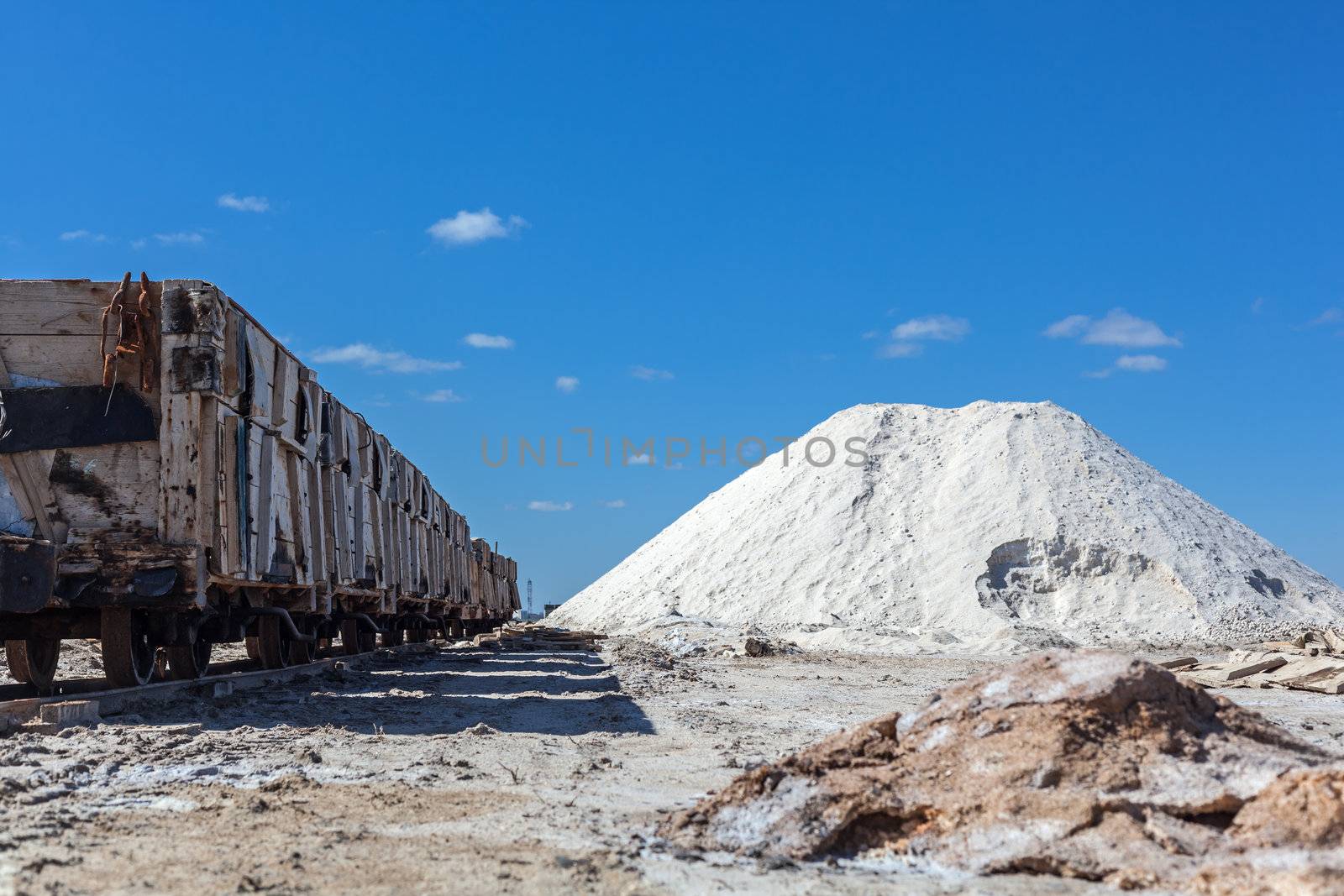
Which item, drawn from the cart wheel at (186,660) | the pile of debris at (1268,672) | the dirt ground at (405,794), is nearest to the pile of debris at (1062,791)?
the dirt ground at (405,794)

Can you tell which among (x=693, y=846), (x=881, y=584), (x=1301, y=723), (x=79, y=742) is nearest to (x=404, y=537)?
(x=79, y=742)

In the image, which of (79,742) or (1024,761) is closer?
(1024,761)

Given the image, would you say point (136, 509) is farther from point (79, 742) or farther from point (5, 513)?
point (79, 742)

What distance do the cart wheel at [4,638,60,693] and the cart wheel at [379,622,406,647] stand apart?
9420 mm

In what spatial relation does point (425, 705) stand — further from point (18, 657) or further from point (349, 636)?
point (349, 636)

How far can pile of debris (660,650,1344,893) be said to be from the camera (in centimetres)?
361

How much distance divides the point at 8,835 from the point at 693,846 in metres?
2.53

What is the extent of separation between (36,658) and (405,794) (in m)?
5.28

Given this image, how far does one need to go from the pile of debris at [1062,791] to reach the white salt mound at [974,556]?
62.8ft

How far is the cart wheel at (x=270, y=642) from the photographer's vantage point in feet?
38.0

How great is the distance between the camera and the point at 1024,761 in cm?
412

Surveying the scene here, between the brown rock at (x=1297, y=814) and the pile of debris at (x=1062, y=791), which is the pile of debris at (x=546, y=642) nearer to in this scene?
the pile of debris at (x=1062, y=791)

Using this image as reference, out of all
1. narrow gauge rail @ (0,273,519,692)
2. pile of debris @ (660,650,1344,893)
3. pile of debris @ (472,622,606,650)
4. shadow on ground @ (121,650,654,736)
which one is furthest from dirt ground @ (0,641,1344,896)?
pile of debris @ (472,622,606,650)

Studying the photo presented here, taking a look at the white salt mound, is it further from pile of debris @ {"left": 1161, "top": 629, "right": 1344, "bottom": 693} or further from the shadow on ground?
the shadow on ground
